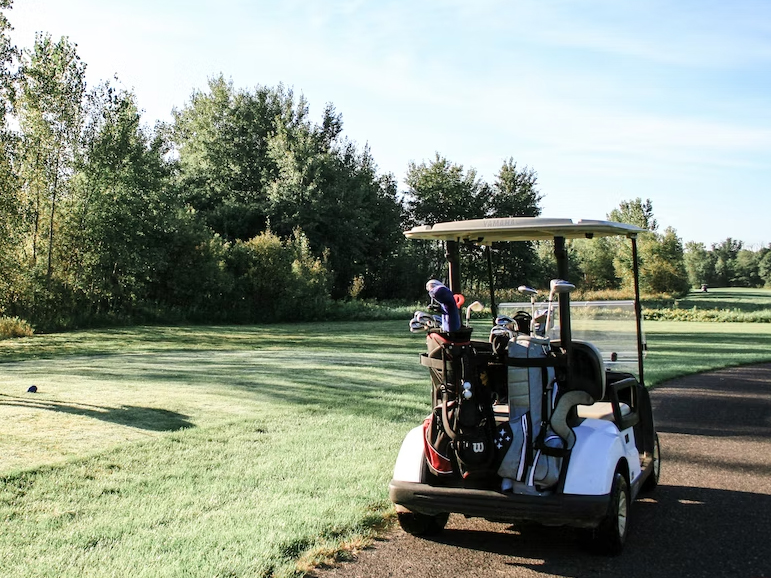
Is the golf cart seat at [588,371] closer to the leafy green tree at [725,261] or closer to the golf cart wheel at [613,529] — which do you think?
the golf cart wheel at [613,529]

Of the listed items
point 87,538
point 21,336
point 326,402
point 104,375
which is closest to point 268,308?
point 21,336

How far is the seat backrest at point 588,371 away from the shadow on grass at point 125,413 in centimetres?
465

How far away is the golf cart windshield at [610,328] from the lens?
624cm

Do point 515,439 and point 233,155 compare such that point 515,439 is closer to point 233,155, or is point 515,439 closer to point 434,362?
point 434,362

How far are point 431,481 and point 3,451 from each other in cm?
416

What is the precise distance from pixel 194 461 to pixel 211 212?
3715 cm

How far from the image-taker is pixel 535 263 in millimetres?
48938

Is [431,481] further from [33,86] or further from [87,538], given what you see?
[33,86]

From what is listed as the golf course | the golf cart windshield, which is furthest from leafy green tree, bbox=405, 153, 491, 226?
the golf cart windshield

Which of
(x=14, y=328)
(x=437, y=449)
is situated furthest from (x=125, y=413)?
(x=14, y=328)

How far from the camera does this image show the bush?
2141cm

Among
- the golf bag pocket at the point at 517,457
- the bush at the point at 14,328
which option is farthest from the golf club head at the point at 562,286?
the bush at the point at 14,328

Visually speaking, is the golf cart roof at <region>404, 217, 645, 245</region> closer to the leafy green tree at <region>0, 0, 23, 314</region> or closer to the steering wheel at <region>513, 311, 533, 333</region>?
the steering wheel at <region>513, 311, 533, 333</region>

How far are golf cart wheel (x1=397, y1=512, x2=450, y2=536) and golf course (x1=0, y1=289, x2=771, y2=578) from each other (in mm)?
235
